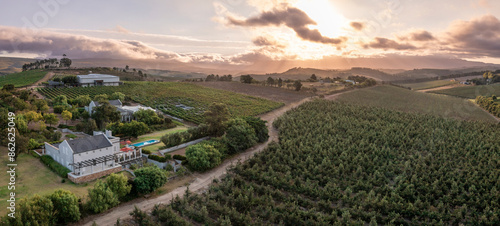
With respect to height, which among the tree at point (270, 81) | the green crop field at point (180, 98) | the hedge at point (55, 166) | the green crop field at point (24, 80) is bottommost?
the hedge at point (55, 166)

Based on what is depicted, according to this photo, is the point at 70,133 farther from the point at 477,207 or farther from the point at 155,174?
the point at 477,207

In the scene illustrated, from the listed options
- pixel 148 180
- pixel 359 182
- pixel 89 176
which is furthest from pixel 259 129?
pixel 89 176

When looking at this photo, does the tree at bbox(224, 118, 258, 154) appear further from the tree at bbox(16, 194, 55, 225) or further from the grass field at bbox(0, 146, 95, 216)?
the tree at bbox(16, 194, 55, 225)

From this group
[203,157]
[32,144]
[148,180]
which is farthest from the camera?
[32,144]

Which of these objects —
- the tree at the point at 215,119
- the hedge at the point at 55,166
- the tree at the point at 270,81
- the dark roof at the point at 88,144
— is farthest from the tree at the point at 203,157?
the tree at the point at 270,81

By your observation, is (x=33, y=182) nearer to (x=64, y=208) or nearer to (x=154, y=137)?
(x=64, y=208)

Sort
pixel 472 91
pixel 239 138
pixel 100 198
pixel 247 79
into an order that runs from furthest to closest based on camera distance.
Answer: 1. pixel 247 79
2. pixel 472 91
3. pixel 239 138
4. pixel 100 198

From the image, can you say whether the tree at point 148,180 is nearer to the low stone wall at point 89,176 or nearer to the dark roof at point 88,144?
the low stone wall at point 89,176
